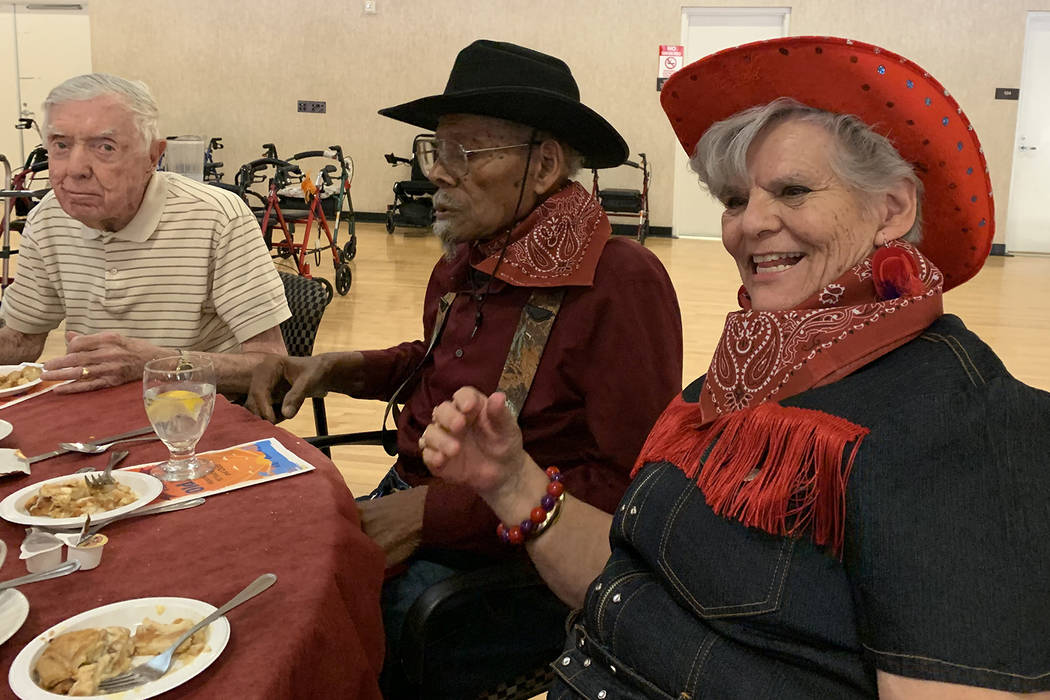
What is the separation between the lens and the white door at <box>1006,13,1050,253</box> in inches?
430

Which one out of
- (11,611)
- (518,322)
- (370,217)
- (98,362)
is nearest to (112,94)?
(98,362)

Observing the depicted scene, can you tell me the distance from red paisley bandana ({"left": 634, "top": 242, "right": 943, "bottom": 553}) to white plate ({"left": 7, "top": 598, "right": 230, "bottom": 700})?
585 millimetres

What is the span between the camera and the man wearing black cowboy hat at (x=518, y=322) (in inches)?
70.2

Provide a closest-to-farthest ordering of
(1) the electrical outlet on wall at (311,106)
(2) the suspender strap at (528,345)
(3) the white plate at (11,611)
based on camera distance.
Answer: (3) the white plate at (11,611), (2) the suspender strap at (528,345), (1) the electrical outlet on wall at (311,106)

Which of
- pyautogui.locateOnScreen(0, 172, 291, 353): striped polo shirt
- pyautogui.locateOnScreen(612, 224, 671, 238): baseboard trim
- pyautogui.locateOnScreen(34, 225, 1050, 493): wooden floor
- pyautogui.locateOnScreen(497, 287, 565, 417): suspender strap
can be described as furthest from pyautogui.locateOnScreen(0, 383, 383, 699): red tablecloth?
pyautogui.locateOnScreen(612, 224, 671, 238): baseboard trim

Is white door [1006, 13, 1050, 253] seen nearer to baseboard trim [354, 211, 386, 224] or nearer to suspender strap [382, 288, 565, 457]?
baseboard trim [354, 211, 386, 224]

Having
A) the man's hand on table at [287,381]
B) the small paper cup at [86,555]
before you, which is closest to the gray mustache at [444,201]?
the man's hand on table at [287,381]

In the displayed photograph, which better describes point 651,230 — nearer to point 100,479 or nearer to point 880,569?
point 100,479

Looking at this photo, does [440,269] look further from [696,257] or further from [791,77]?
[696,257]

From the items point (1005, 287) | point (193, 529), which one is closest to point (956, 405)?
point (193, 529)

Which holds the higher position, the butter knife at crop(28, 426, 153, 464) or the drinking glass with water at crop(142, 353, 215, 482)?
the drinking glass with water at crop(142, 353, 215, 482)

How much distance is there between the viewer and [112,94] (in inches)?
95.1

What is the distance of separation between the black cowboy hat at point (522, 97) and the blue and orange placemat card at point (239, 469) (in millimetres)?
844

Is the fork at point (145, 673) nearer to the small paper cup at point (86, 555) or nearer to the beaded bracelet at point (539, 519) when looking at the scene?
the small paper cup at point (86, 555)
